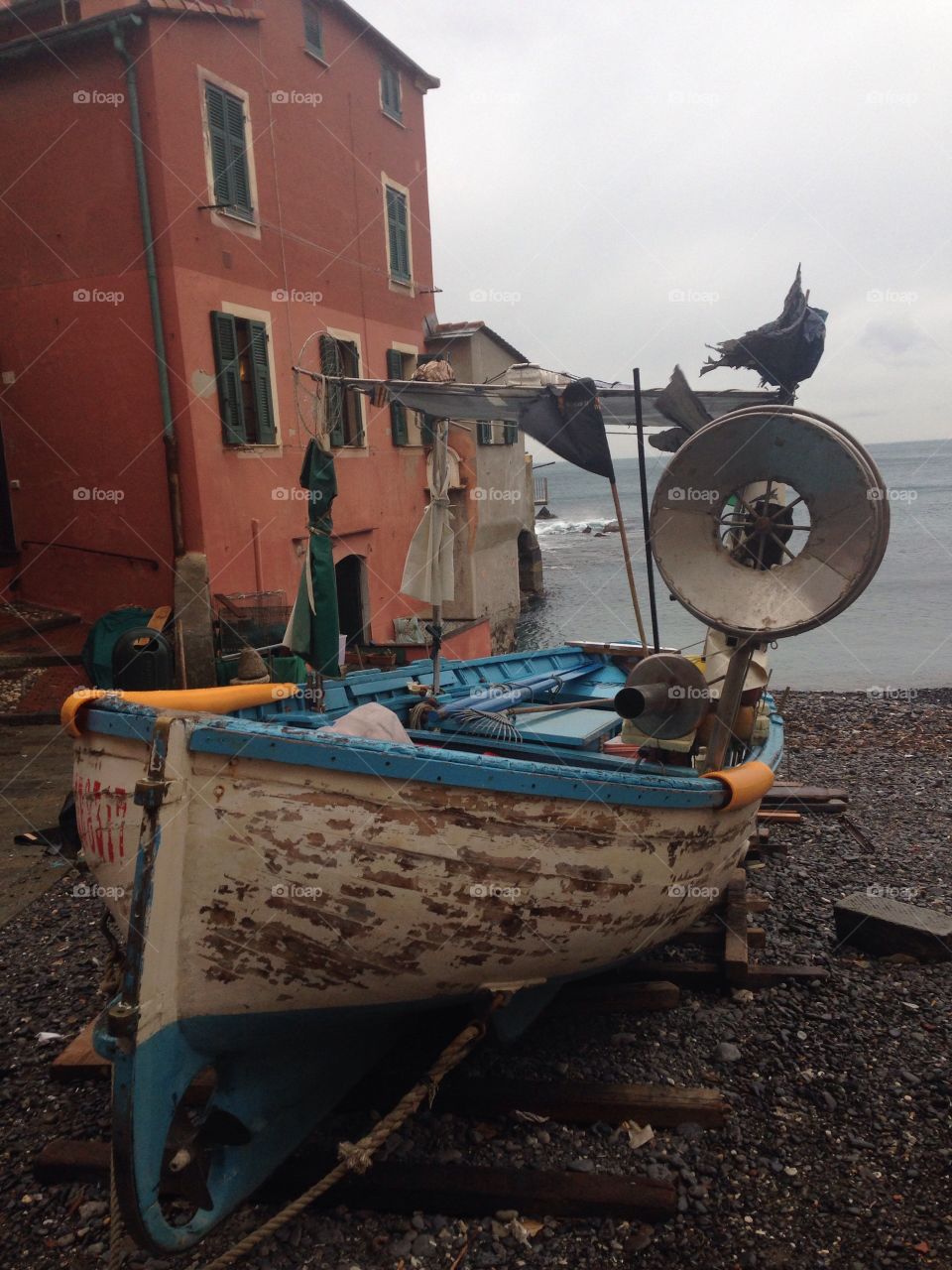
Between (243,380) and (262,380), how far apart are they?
0.31 m

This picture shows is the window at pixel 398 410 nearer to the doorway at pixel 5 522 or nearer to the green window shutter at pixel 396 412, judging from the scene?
the green window shutter at pixel 396 412

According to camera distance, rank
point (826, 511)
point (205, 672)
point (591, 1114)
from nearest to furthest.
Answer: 1. point (591, 1114)
2. point (826, 511)
3. point (205, 672)

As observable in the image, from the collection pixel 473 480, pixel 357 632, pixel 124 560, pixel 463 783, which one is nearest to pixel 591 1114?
pixel 463 783

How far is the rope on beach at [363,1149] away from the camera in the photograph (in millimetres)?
3664

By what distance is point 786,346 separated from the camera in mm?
6512

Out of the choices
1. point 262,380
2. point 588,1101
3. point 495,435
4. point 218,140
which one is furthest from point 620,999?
point 495,435

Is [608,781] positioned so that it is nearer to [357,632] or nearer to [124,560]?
[124,560]

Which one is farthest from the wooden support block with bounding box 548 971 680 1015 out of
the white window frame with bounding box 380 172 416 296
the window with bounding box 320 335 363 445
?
the white window frame with bounding box 380 172 416 296

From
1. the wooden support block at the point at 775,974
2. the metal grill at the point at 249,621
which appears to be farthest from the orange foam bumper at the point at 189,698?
the metal grill at the point at 249,621

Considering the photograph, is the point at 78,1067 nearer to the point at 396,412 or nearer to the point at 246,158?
the point at 246,158

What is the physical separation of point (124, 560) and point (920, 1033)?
36.9 ft

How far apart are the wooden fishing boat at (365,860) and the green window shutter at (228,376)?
833cm

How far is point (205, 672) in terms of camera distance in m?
12.3

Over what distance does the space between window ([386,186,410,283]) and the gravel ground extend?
46.6 feet
